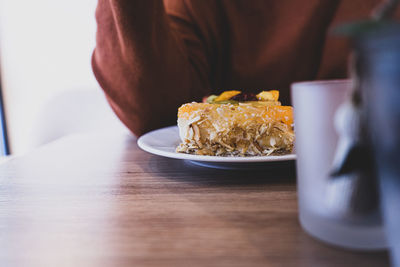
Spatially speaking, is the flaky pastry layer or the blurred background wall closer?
the flaky pastry layer

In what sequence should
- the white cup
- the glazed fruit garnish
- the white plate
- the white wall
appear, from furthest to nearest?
the white wall, the glazed fruit garnish, the white plate, the white cup

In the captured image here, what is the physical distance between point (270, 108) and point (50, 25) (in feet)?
5.91

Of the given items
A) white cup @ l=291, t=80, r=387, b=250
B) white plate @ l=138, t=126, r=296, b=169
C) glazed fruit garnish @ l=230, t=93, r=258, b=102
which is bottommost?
white plate @ l=138, t=126, r=296, b=169

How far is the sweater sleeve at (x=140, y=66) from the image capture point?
0.68 meters

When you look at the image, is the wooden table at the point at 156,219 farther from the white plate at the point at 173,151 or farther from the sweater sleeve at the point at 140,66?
the sweater sleeve at the point at 140,66

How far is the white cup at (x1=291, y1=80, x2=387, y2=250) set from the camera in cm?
20

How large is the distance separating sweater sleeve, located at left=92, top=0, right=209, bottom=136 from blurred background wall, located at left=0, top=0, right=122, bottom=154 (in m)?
1.09

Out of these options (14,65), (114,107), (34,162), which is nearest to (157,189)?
(34,162)

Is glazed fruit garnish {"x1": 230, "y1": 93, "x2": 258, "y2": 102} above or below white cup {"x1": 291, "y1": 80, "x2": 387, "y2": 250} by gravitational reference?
below

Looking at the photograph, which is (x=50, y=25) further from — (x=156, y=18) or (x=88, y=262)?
(x=88, y=262)

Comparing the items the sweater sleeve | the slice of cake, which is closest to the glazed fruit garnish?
the slice of cake

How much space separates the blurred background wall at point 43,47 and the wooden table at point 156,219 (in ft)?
4.73

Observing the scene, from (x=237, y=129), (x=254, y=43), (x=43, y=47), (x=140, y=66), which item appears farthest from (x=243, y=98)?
(x=43, y=47)

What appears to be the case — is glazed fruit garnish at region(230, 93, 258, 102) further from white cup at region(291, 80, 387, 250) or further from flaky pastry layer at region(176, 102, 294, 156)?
white cup at region(291, 80, 387, 250)
